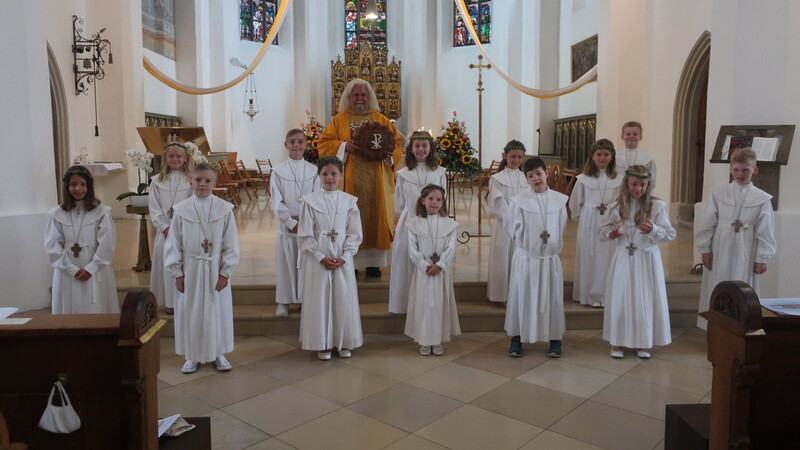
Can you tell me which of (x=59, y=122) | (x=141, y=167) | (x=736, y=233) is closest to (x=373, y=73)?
(x=59, y=122)

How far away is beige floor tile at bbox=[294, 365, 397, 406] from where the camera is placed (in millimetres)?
4410

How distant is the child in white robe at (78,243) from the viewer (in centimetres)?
473

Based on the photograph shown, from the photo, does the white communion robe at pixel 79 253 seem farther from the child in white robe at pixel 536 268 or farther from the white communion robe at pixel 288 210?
the child in white robe at pixel 536 268

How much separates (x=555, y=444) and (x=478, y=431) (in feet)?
1.49

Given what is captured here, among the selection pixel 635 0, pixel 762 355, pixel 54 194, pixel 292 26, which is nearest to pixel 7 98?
pixel 54 194

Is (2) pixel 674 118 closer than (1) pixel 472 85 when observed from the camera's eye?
Yes

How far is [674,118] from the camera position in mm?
10812

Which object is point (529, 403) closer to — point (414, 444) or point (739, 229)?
point (414, 444)

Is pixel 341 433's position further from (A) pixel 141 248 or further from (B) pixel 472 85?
(B) pixel 472 85

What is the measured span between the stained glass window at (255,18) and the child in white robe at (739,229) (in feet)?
57.6

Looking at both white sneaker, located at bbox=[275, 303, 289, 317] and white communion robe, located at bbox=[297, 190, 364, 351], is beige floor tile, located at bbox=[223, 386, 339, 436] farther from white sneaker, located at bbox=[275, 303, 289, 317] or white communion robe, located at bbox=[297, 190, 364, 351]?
white sneaker, located at bbox=[275, 303, 289, 317]

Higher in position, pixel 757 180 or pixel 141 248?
pixel 757 180

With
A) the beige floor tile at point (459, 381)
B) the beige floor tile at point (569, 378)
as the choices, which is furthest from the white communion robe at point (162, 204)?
the beige floor tile at point (569, 378)

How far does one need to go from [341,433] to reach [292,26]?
1994cm
